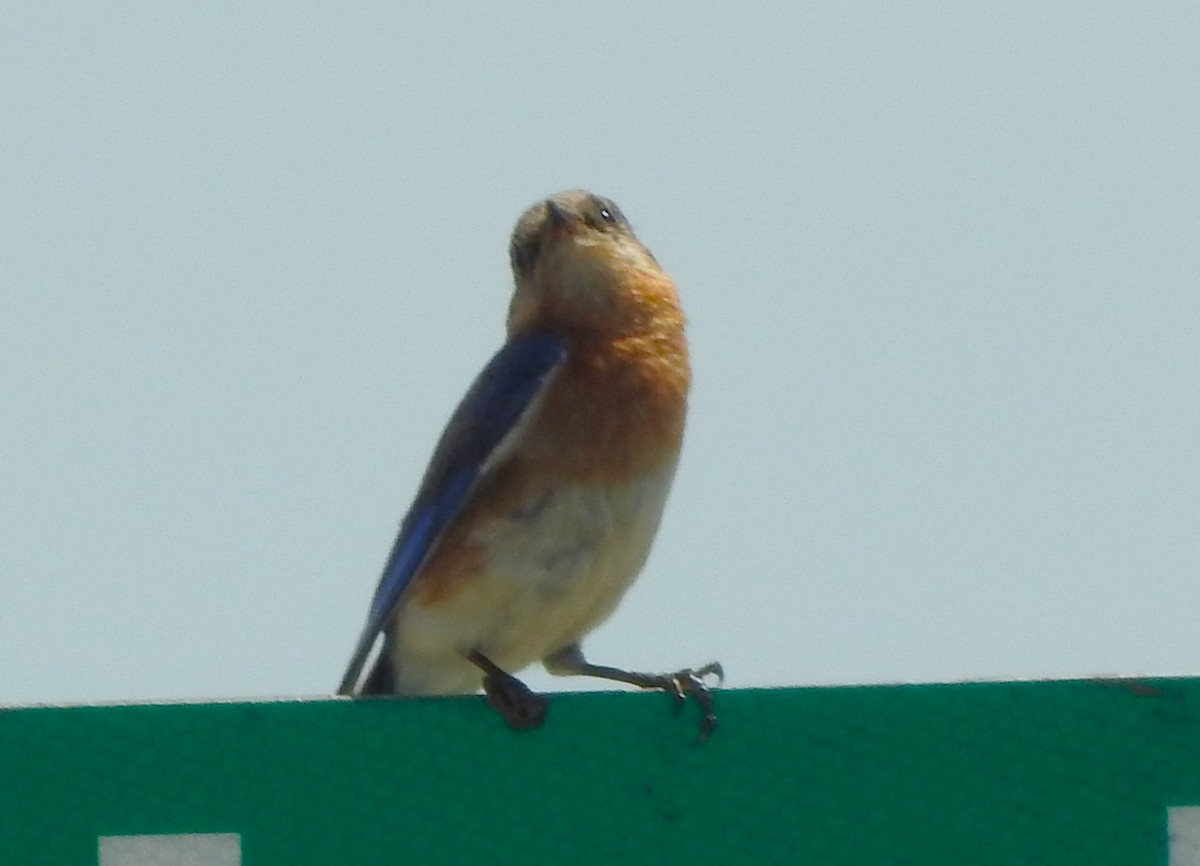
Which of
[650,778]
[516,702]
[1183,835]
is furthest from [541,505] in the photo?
[1183,835]

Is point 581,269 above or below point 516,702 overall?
above

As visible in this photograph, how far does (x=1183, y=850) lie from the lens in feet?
Result: 12.1

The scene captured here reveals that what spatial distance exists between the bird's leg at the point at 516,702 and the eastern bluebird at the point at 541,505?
0.37 meters

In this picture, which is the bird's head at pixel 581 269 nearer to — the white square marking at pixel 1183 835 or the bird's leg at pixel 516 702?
the bird's leg at pixel 516 702

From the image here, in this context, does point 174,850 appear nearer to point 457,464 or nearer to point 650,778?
point 650,778

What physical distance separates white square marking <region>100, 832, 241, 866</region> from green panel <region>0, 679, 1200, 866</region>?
0.07 feet

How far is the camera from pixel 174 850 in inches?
147

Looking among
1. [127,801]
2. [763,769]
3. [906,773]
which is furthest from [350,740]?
[906,773]

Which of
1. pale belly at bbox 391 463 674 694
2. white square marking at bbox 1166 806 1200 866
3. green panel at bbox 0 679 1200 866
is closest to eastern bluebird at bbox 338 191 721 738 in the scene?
pale belly at bbox 391 463 674 694

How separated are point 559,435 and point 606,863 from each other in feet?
6.02

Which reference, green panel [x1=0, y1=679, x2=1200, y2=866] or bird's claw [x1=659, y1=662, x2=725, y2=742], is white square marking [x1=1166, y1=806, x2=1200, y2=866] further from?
bird's claw [x1=659, y1=662, x2=725, y2=742]

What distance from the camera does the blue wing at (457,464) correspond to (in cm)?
543

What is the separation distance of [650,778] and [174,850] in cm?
84

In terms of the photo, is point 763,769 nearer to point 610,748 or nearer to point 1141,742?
point 610,748
